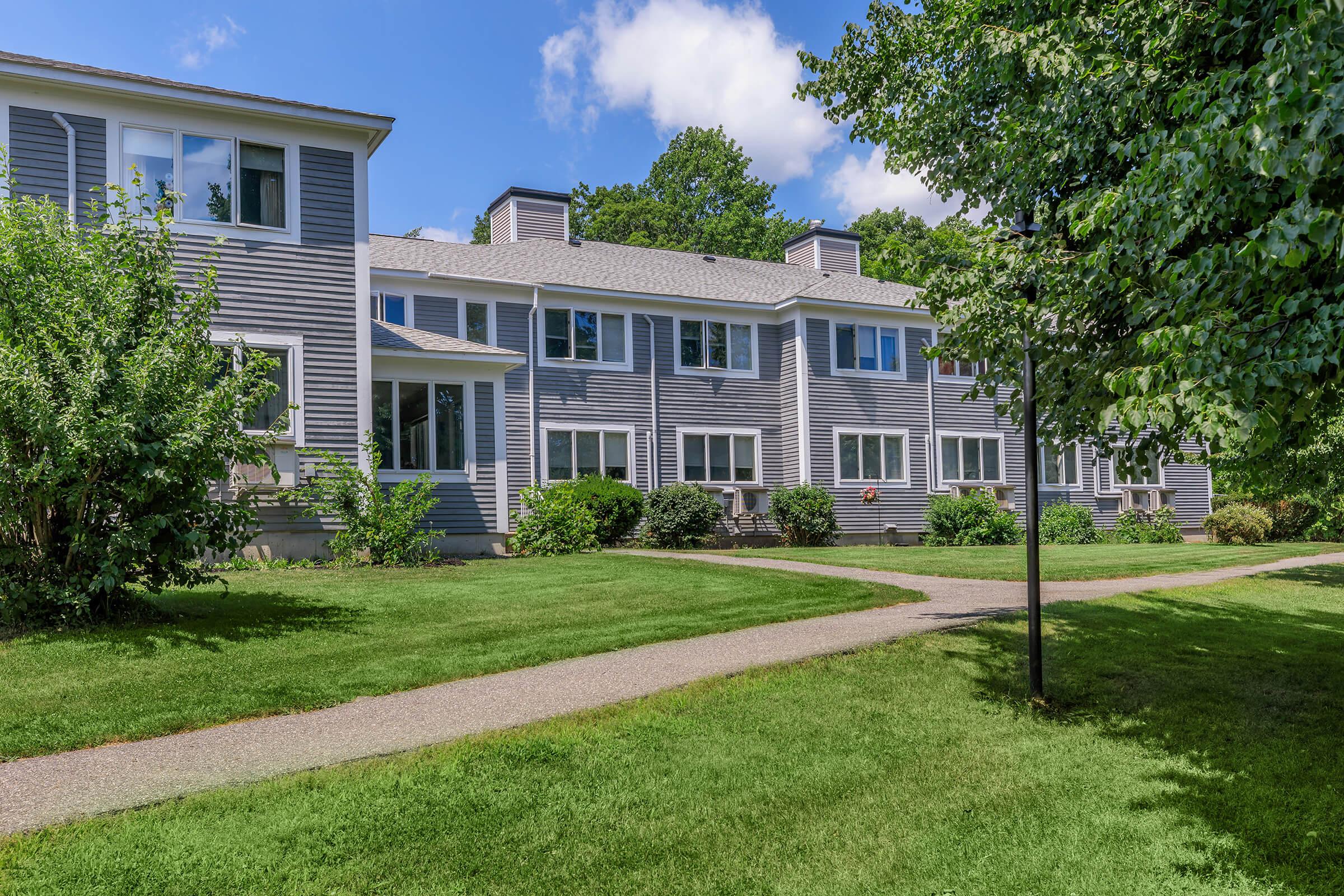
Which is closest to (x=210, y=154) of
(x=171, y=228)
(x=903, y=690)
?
(x=171, y=228)

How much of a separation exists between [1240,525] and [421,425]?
20336 millimetres

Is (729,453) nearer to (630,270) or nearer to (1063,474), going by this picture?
(630,270)

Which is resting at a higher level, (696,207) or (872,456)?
(696,207)

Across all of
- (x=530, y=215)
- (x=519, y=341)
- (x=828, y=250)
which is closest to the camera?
(x=519, y=341)

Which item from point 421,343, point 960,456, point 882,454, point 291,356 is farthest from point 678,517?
point 960,456

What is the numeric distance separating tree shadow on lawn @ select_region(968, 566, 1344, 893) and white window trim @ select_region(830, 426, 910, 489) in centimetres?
1256

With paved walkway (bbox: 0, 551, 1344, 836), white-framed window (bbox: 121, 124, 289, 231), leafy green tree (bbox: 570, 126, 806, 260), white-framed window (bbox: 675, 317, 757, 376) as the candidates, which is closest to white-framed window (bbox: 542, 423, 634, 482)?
white-framed window (bbox: 675, 317, 757, 376)

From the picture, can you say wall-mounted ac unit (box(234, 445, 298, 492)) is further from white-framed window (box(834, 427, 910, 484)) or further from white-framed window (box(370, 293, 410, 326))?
white-framed window (box(834, 427, 910, 484))

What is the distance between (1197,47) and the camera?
477cm

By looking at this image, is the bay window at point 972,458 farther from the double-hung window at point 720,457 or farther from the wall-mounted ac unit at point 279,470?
the wall-mounted ac unit at point 279,470

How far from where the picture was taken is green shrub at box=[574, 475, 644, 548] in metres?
18.0

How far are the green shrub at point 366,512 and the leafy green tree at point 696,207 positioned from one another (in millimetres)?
31848

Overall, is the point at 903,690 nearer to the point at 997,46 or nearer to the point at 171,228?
the point at 997,46

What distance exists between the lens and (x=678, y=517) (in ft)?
62.1
